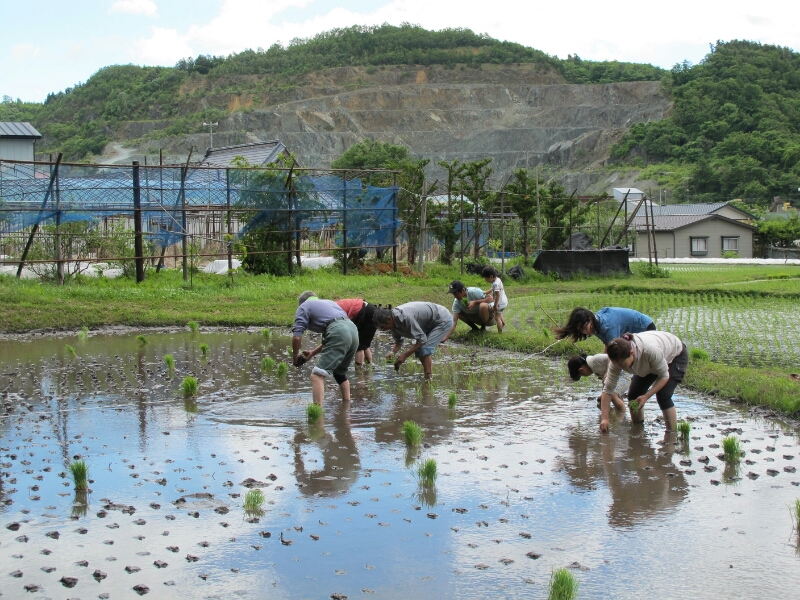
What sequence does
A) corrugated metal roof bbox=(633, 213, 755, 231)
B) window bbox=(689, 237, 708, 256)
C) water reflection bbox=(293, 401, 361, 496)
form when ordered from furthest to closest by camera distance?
window bbox=(689, 237, 708, 256), corrugated metal roof bbox=(633, 213, 755, 231), water reflection bbox=(293, 401, 361, 496)

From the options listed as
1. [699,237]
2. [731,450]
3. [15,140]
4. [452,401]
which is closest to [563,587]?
[731,450]

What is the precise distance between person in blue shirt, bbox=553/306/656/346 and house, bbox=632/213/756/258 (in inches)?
1841

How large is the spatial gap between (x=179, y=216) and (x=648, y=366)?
18.8 metres

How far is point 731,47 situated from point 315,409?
4458 inches

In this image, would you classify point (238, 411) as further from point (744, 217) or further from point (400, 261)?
point (744, 217)

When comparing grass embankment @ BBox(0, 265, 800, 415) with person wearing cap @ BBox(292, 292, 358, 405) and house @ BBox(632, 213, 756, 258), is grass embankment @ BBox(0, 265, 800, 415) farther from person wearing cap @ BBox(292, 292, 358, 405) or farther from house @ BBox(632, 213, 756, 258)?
house @ BBox(632, 213, 756, 258)

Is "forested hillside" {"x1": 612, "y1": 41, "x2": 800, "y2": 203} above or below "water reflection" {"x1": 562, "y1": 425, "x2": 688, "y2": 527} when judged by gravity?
above

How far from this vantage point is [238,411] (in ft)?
29.9

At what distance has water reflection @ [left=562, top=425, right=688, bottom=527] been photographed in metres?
6.01

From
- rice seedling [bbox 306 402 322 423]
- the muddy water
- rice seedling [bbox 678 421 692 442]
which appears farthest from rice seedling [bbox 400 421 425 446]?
rice seedling [bbox 678 421 692 442]

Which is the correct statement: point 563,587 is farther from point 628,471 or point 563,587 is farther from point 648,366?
point 648,366

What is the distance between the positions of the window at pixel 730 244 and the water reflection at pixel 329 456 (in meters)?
50.4

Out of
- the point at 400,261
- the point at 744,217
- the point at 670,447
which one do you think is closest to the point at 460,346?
the point at 670,447

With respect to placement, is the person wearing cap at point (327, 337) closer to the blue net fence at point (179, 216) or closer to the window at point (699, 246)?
the blue net fence at point (179, 216)
